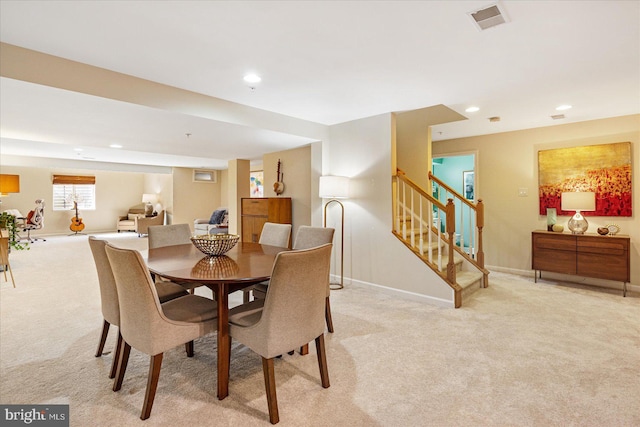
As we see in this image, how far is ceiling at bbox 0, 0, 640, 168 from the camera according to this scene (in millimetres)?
1865

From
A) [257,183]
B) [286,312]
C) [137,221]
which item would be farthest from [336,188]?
[137,221]

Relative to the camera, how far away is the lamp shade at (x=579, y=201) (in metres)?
4.09

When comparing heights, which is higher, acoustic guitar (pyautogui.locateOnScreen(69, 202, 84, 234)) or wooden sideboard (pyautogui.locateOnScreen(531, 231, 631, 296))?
acoustic guitar (pyautogui.locateOnScreen(69, 202, 84, 234))

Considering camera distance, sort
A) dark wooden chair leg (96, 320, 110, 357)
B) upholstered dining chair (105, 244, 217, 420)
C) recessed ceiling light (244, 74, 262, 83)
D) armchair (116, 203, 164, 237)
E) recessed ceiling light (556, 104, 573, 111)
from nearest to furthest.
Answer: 1. upholstered dining chair (105, 244, 217, 420)
2. dark wooden chair leg (96, 320, 110, 357)
3. recessed ceiling light (244, 74, 262, 83)
4. recessed ceiling light (556, 104, 573, 111)
5. armchair (116, 203, 164, 237)

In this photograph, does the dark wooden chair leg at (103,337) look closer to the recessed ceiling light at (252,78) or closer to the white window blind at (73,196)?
the recessed ceiling light at (252,78)

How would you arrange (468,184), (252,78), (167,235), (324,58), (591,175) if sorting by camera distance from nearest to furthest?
(324,58) < (252,78) < (167,235) < (591,175) < (468,184)

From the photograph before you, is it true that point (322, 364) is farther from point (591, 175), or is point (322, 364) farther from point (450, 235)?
point (591, 175)

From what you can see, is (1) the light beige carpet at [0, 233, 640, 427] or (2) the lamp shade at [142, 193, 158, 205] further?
(2) the lamp shade at [142, 193, 158, 205]

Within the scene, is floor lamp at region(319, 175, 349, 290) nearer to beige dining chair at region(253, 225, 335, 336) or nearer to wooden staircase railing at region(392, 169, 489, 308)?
wooden staircase railing at region(392, 169, 489, 308)

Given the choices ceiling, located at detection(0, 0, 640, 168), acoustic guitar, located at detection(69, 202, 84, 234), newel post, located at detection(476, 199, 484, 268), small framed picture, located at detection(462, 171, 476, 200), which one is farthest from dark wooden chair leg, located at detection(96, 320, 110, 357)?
acoustic guitar, located at detection(69, 202, 84, 234)

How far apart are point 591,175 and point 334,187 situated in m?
3.49

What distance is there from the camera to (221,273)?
1893 millimetres

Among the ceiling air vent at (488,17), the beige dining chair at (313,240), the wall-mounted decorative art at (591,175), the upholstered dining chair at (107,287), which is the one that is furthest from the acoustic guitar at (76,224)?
the wall-mounted decorative art at (591,175)

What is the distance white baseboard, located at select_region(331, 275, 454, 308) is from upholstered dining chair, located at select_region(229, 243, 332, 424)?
2.11 meters
